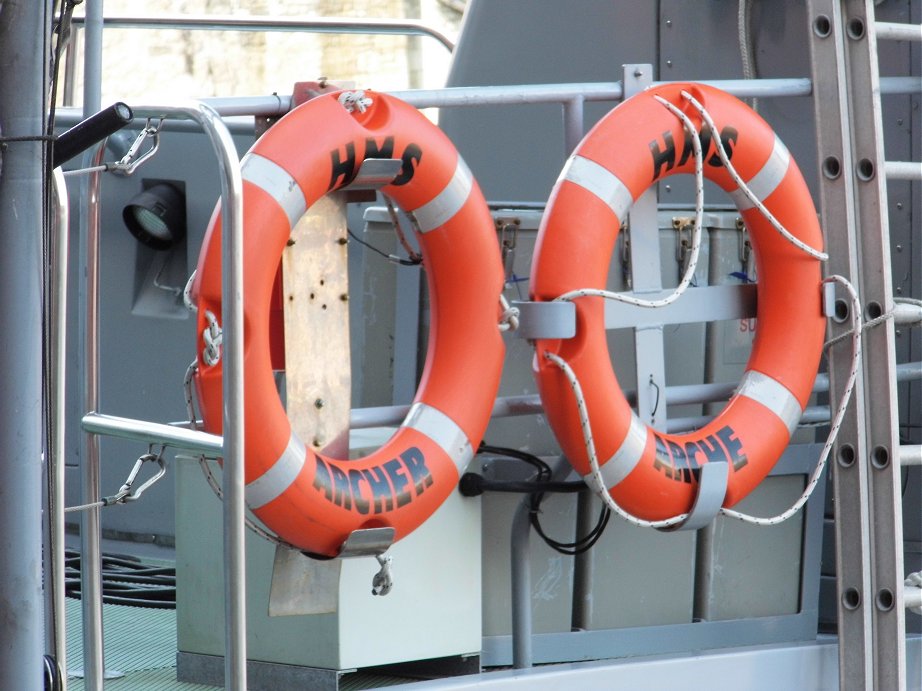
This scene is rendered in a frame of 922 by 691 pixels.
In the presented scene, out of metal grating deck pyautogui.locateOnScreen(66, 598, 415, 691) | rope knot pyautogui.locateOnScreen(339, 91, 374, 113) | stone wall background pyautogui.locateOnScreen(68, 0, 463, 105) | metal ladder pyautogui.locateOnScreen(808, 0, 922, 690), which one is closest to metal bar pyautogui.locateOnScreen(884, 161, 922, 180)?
metal ladder pyautogui.locateOnScreen(808, 0, 922, 690)

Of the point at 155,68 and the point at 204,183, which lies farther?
the point at 155,68

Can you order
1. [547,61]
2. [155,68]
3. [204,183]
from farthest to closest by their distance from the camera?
[155,68] → [204,183] → [547,61]

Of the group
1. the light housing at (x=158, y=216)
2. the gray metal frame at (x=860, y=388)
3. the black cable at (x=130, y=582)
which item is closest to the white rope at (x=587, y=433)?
the gray metal frame at (x=860, y=388)

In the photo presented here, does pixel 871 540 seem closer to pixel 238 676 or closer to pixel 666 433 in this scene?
pixel 666 433

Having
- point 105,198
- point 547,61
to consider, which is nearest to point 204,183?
point 105,198

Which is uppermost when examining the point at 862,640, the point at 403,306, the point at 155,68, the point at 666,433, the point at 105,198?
the point at 155,68

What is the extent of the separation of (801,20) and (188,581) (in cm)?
171

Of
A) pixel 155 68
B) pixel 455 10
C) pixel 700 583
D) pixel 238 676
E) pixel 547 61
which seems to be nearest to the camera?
pixel 238 676

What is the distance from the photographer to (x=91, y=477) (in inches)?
81.7

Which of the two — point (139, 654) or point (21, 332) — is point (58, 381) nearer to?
point (21, 332)

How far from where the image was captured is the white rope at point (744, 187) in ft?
8.13

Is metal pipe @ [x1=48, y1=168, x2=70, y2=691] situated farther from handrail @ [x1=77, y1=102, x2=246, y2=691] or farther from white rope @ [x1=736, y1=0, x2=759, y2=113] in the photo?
white rope @ [x1=736, y1=0, x2=759, y2=113]

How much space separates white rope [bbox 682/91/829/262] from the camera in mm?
2477

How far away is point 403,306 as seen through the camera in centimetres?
265
